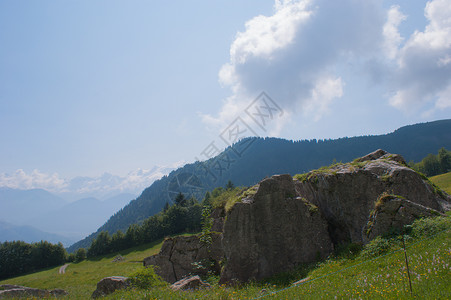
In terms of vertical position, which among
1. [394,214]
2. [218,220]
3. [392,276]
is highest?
[218,220]

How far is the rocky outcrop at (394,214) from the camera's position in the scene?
16125mm

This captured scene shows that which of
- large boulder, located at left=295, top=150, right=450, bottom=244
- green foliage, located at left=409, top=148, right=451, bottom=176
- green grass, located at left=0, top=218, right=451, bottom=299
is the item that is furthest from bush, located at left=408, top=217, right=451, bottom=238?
green foliage, located at left=409, top=148, right=451, bottom=176

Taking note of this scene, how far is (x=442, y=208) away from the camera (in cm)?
2059

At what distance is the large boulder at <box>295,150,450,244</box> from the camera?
810 inches

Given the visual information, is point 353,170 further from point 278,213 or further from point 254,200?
point 254,200

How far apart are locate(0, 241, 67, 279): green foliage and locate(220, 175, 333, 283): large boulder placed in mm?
130463

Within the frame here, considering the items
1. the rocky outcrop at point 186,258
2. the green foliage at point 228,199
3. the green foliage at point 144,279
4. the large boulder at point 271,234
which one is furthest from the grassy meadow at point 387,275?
the rocky outcrop at point 186,258

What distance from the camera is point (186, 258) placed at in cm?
3256

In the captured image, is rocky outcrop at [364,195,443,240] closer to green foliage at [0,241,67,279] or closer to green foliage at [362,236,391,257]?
green foliage at [362,236,391,257]

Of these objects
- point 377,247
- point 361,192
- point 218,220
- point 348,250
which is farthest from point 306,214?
point 218,220

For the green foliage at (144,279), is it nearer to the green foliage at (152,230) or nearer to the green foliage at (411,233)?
the green foliage at (411,233)

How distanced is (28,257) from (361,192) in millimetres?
147436

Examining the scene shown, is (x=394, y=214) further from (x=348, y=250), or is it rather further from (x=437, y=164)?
(x=437, y=164)

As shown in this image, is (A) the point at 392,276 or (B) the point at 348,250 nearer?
(A) the point at 392,276
